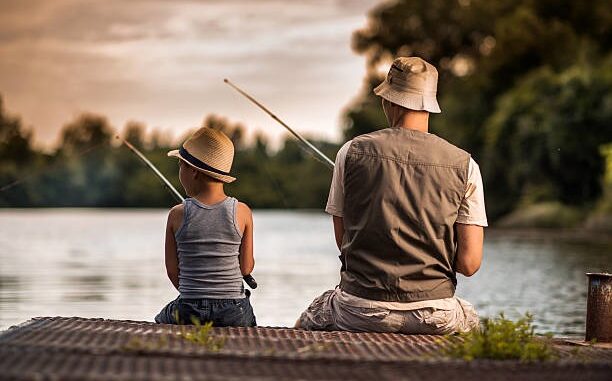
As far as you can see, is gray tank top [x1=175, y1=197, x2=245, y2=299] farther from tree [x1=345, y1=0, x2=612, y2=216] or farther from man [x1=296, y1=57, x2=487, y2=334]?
tree [x1=345, y1=0, x2=612, y2=216]

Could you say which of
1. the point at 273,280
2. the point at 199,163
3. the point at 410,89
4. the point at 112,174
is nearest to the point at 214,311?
the point at 199,163

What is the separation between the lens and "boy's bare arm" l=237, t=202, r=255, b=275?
482 centimetres

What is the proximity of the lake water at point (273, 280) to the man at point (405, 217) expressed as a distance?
500cm

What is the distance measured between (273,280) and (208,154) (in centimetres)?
1086

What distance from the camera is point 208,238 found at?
4.79 meters

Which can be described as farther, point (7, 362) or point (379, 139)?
point (379, 139)

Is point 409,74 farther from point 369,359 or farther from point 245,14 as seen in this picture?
point 245,14

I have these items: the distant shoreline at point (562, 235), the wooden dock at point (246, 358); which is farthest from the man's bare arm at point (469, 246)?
the distant shoreline at point (562, 235)

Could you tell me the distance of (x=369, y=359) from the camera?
3.83 metres

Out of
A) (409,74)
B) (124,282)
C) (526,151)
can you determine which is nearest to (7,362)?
(409,74)

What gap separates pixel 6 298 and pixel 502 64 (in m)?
33.6

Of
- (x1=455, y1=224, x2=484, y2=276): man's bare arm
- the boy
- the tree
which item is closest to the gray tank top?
the boy

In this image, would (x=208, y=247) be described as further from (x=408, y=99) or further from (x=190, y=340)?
(x=408, y=99)

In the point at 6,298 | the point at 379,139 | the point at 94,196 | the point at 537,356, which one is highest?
the point at 379,139
